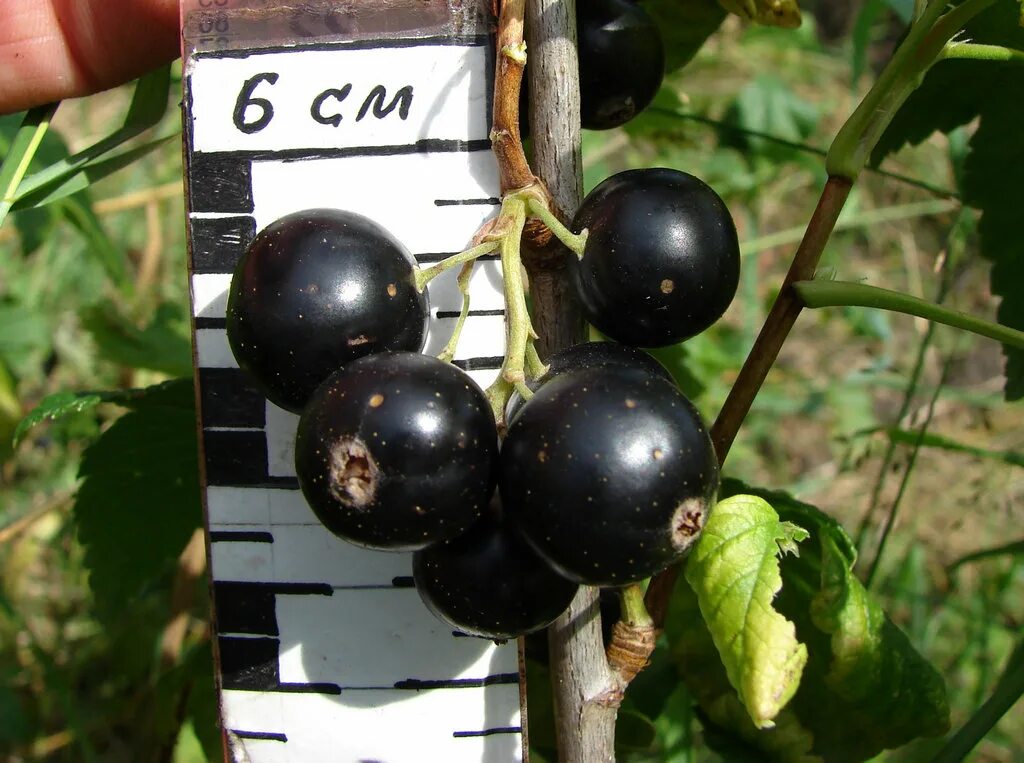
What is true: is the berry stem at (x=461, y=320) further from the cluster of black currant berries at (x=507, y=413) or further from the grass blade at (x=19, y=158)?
the grass blade at (x=19, y=158)

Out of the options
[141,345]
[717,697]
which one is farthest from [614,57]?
[141,345]

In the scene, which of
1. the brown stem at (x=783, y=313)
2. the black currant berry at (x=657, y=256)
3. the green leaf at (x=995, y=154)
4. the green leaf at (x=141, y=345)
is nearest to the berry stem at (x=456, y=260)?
the black currant berry at (x=657, y=256)

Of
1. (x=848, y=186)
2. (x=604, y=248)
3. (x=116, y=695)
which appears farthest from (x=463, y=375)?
(x=116, y=695)

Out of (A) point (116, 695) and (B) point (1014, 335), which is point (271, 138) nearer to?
(B) point (1014, 335)

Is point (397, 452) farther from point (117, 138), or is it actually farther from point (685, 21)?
point (685, 21)

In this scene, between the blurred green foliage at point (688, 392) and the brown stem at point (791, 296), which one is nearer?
the brown stem at point (791, 296)

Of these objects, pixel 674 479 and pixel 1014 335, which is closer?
pixel 674 479
